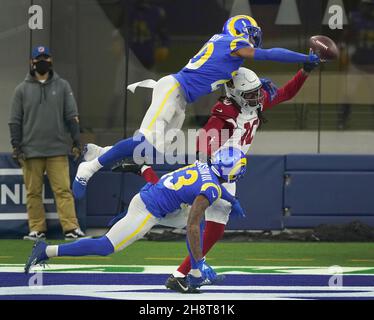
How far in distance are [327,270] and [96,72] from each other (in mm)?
4257

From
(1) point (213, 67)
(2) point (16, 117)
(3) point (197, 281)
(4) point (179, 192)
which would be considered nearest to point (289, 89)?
(1) point (213, 67)

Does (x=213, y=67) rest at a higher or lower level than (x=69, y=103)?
higher

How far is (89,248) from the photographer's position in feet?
27.7

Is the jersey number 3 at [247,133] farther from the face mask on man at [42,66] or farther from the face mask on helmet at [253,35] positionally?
the face mask on man at [42,66]

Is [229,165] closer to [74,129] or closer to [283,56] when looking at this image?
[283,56]

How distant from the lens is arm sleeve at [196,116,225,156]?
363 inches

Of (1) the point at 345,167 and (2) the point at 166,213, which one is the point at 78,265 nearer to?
(2) the point at 166,213

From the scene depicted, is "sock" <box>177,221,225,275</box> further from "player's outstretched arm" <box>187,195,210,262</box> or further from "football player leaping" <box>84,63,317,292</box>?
"player's outstretched arm" <box>187,195,210,262</box>

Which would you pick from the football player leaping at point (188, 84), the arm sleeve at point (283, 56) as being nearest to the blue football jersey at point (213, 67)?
the football player leaping at point (188, 84)

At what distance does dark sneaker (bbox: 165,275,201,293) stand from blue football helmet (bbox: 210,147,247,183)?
2.80ft

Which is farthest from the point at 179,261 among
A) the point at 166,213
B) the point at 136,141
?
the point at 166,213

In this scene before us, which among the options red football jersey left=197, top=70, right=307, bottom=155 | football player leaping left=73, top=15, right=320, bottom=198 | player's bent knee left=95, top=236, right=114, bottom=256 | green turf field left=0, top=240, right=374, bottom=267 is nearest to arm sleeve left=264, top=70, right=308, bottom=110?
red football jersey left=197, top=70, right=307, bottom=155

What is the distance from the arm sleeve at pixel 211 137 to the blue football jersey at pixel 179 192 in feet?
2.36

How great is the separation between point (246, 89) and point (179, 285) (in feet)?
5.85
